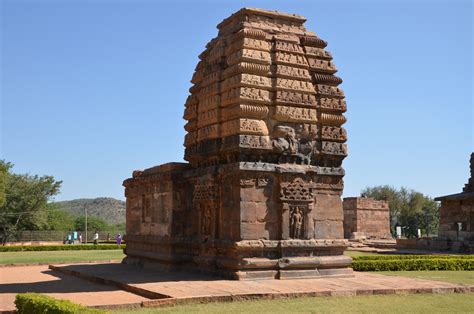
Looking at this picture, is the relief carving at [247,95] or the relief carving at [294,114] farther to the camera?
the relief carving at [294,114]

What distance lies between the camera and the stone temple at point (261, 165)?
39.3 ft

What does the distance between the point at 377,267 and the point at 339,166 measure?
3.53 metres

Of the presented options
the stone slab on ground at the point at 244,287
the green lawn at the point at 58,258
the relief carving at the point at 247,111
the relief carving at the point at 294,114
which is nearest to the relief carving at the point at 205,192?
the relief carving at the point at 247,111

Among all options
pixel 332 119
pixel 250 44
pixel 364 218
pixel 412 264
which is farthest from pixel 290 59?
pixel 364 218

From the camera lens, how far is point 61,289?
11.0 metres

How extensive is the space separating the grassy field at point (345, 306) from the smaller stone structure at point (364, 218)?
29107 millimetres

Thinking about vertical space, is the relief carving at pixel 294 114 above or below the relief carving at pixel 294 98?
below

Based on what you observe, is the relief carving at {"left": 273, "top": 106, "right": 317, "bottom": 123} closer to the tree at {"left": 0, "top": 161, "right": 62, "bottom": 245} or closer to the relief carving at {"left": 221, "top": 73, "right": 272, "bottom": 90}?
the relief carving at {"left": 221, "top": 73, "right": 272, "bottom": 90}

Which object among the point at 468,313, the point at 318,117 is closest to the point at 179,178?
the point at 318,117

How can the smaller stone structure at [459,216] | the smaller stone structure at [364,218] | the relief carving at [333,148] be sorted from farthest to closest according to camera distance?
1. the smaller stone structure at [364,218]
2. the smaller stone structure at [459,216]
3. the relief carving at [333,148]

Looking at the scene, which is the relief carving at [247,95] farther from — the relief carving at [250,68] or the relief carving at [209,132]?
the relief carving at [209,132]

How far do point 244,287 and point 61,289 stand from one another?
3.62 metres

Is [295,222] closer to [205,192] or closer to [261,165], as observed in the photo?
[261,165]

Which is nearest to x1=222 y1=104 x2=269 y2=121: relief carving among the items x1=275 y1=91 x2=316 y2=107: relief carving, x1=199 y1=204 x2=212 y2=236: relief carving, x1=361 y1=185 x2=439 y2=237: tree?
x1=275 y1=91 x2=316 y2=107: relief carving
